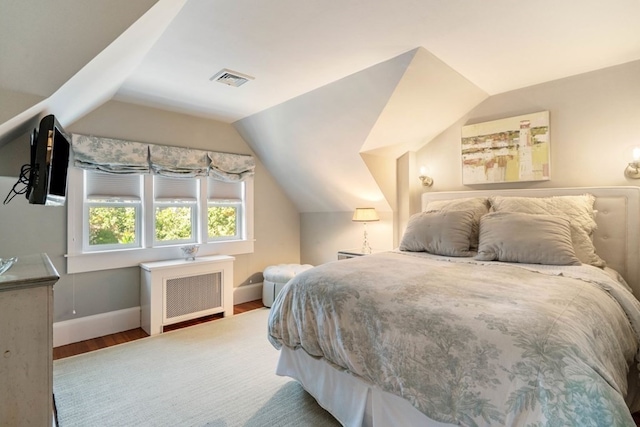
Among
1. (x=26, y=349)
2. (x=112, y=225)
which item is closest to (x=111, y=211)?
(x=112, y=225)

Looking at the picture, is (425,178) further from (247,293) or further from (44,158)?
(44,158)

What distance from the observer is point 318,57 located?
2307mm

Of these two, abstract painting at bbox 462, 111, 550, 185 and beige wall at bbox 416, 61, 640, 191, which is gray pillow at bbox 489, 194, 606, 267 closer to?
beige wall at bbox 416, 61, 640, 191

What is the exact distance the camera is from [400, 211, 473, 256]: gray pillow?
8.29ft

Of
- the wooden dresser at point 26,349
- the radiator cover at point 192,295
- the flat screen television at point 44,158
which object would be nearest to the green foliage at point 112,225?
the radiator cover at point 192,295

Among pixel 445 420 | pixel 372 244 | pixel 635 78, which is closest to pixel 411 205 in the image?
pixel 372 244

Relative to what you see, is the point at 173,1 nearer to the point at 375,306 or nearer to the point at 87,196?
the point at 375,306

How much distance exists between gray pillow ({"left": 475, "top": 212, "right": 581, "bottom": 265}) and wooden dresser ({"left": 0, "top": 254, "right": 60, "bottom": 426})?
2.55 m

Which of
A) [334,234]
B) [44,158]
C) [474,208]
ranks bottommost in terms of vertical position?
[334,234]

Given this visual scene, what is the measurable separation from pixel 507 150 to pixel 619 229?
41.5 inches

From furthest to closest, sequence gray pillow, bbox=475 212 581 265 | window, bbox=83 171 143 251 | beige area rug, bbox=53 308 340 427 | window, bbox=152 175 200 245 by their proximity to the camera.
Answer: window, bbox=152 175 200 245, window, bbox=83 171 143 251, gray pillow, bbox=475 212 581 265, beige area rug, bbox=53 308 340 427

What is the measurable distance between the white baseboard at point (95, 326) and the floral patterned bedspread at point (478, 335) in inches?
80.9

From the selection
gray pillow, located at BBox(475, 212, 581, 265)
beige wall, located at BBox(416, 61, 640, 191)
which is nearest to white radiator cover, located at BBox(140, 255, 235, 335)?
gray pillow, located at BBox(475, 212, 581, 265)

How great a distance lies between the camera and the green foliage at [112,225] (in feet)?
10.3
